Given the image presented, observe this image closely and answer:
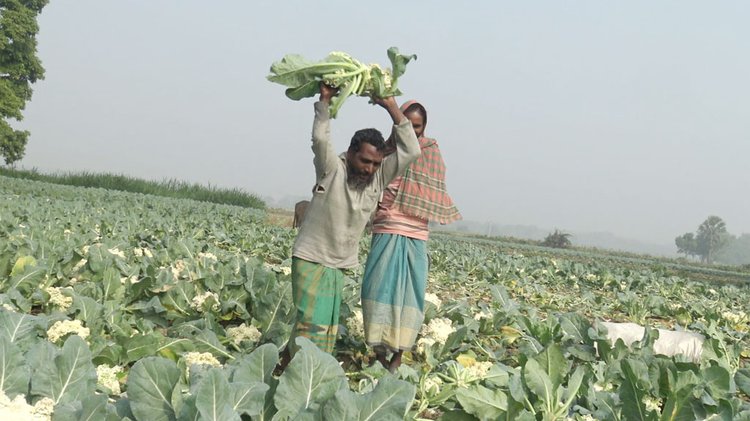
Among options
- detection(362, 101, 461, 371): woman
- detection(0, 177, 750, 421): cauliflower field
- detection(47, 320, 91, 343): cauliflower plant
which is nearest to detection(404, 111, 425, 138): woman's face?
detection(362, 101, 461, 371): woman

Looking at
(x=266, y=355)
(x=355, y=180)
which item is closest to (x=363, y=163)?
(x=355, y=180)

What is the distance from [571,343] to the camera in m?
3.67

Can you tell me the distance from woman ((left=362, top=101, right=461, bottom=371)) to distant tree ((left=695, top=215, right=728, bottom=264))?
153 meters

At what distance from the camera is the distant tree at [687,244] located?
147 m

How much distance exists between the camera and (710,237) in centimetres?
14175

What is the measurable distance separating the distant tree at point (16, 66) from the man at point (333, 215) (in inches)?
1260

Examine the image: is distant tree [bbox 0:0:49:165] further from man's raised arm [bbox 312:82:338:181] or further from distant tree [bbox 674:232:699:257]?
distant tree [bbox 674:232:699:257]

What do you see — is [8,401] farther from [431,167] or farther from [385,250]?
[431,167]

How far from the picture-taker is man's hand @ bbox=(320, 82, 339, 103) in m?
2.85

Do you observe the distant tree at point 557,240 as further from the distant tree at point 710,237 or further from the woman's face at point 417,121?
the distant tree at point 710,237

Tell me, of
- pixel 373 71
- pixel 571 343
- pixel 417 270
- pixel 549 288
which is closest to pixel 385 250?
pixel 417 270

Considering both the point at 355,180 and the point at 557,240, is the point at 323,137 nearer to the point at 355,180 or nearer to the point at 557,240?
the point at 355,180

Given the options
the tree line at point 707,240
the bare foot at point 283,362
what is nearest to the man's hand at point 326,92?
the bare foot at point 283,362

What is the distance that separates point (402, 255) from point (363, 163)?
0.63 m
